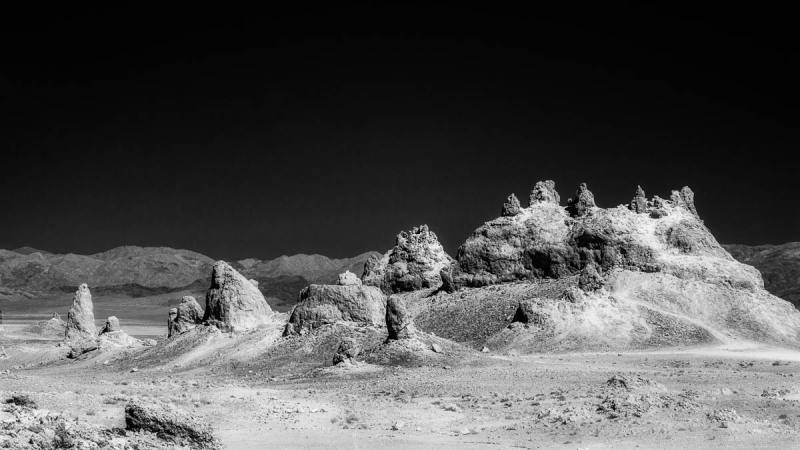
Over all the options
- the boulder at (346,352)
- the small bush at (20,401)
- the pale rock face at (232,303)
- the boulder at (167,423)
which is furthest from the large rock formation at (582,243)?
the small bush at (20,401)

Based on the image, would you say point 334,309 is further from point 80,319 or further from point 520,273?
point 80,319

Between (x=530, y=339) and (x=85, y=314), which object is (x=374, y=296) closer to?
(x=530, y=339)

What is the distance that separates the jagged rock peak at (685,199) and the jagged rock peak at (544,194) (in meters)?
9.92

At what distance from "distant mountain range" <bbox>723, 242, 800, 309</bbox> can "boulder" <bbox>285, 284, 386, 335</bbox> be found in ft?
336

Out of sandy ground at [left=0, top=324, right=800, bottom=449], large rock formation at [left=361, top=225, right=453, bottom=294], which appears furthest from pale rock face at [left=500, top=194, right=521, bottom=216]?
sandy ground at [left=0, top=324, right=800, bottom=449]

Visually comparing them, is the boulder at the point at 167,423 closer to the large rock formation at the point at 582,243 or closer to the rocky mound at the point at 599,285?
the rocky mound at the point at 599,285

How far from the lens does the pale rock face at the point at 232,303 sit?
152ft

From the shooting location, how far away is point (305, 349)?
133 feet

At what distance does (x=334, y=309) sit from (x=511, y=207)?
1078 inches

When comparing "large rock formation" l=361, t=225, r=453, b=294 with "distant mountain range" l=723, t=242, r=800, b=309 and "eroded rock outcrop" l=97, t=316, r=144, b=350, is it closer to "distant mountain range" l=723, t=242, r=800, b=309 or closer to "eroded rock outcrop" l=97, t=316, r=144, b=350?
"eroded rock outcrop" l=97, t=316, r=144, b=350

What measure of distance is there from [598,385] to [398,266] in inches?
1809

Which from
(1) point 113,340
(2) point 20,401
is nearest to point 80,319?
(1) point 113,340

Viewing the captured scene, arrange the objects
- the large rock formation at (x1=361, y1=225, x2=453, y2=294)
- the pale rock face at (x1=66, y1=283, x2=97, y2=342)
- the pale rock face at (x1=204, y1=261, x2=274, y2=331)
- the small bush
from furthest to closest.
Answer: the large rock formation at (x1=361, y1=225, x2=453, y2=294)
the pale rock face at (x1=66, y1=283, x2=97, y2=342)
the pale rock face at (x1=204, y1=261, x2=274, y2=331)
the small bush

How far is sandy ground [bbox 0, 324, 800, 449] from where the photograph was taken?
19547 mm
